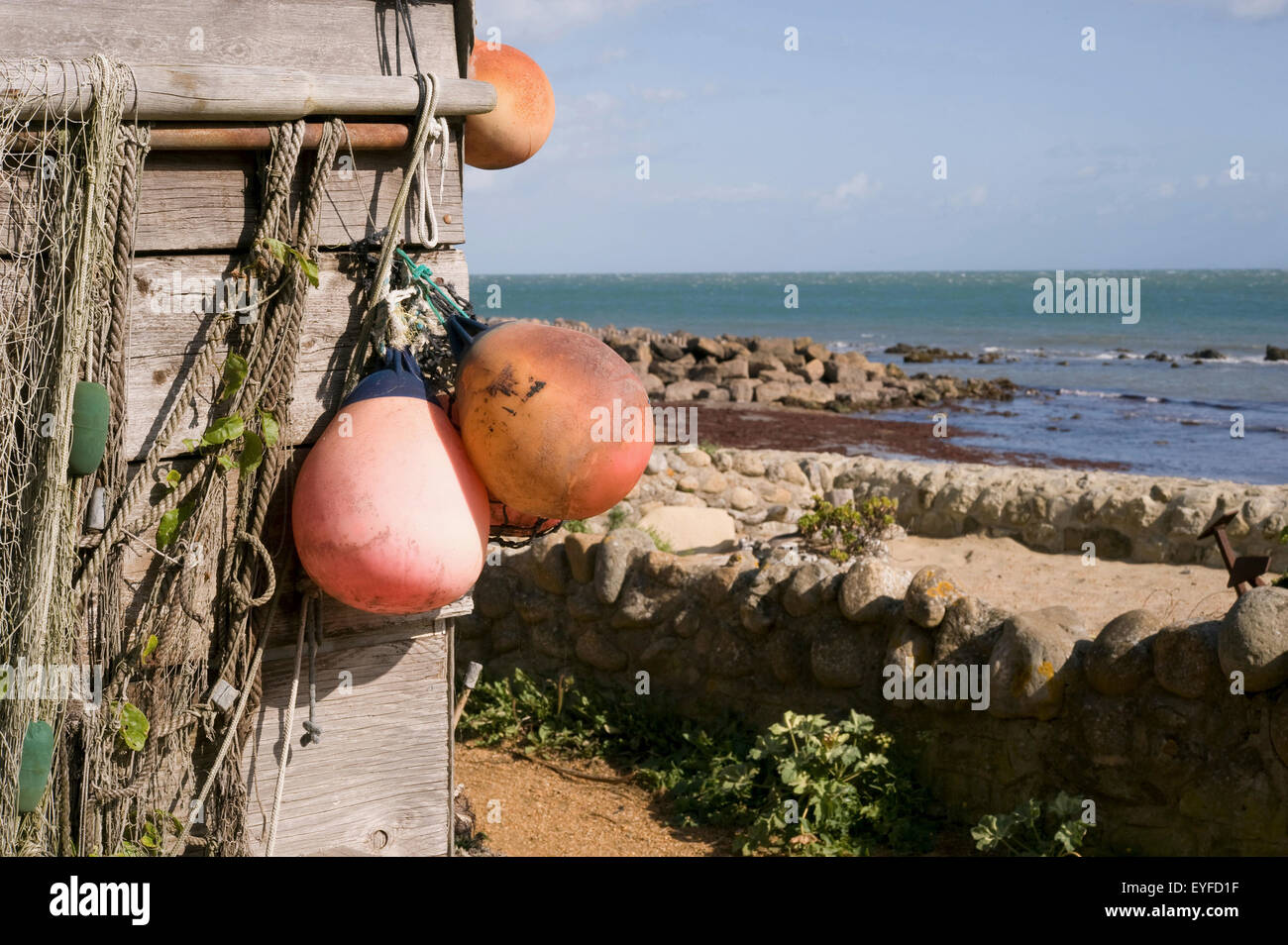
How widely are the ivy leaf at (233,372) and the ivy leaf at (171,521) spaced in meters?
0.27

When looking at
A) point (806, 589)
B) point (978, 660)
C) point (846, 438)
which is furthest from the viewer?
point (846, 438)

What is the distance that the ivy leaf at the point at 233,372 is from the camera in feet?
7.86

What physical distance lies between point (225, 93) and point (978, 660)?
4352 millimetres

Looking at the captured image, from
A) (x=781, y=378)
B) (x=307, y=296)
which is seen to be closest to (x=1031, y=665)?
(x=307, y=296)

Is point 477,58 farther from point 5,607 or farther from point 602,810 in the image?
point 602,810

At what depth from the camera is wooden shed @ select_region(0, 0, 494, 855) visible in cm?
233

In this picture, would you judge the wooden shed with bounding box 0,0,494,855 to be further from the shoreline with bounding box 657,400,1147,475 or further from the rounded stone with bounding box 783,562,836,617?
the shoreline with bounding box 657,400,1147,475

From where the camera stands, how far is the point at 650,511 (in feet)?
33.2

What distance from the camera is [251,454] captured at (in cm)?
244

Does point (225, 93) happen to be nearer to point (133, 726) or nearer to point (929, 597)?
point (133, 726)

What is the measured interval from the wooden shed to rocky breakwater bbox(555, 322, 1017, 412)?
21.0 metres

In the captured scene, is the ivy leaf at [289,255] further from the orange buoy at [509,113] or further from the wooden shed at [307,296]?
the orange buoy at [509,113]

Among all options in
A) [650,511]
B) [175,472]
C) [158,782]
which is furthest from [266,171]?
[650,511]

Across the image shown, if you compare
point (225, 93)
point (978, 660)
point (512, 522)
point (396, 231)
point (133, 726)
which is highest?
point (225, 93)
